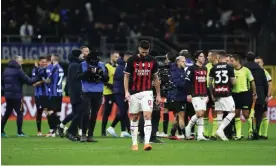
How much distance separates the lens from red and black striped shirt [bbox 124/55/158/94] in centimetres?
1908

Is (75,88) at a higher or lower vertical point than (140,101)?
higher

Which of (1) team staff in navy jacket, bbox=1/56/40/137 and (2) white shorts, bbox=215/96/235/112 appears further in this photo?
(1) team staff in navy jacket, bbox=1/56/40/137

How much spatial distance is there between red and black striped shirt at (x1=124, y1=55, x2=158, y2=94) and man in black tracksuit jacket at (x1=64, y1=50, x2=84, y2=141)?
114 inches

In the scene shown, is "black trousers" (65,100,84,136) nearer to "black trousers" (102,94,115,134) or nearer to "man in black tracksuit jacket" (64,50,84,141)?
"man in black tracksuit jacket" (64,50,84,141)

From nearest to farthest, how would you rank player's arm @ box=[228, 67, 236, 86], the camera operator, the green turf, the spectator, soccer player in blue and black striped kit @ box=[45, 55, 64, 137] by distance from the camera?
the green turf
the camera operator
player's arm @ box=[228, 67, 236, 86]
soccer player in blue and black striped kit @ box=[45, 55, 64, 137]
the spectator

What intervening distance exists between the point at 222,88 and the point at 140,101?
4148 millimetres

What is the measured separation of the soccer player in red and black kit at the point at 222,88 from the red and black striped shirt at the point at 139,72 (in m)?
3.75

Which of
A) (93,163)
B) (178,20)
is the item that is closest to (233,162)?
(93,163)

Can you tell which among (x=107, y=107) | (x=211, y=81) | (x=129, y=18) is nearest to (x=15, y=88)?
(x=107, y=107)

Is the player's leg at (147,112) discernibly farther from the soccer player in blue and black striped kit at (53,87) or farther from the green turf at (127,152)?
the soccer player in blue and black striped kit at (53,87)

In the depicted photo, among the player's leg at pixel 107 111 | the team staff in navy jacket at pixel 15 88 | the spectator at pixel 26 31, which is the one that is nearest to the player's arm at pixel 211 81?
the player's leg at pixel 107 111

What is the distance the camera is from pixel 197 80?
73.7 feet

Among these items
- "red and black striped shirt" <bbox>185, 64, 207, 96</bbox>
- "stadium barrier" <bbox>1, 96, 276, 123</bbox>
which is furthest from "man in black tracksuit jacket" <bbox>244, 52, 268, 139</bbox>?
"stadium barrier" <bbox>1, 96, 276, 123</bbox>

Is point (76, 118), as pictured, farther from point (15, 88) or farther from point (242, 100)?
point (242, 100)
